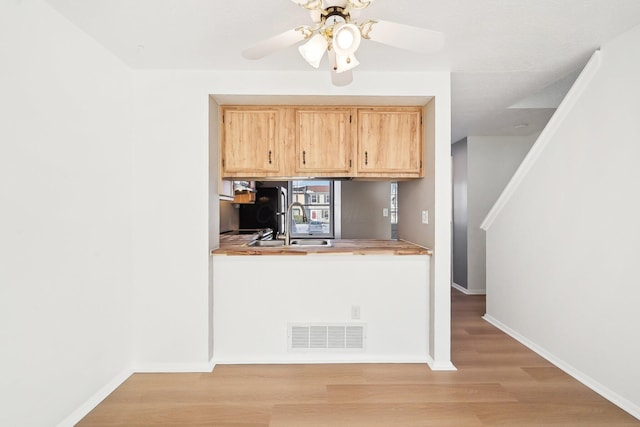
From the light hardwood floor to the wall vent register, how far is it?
152 millimetres

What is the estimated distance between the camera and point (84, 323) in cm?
198

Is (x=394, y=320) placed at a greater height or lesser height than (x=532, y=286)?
lesser

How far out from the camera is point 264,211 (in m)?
4.95

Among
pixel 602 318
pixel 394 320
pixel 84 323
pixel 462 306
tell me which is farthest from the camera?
pixel 462 306

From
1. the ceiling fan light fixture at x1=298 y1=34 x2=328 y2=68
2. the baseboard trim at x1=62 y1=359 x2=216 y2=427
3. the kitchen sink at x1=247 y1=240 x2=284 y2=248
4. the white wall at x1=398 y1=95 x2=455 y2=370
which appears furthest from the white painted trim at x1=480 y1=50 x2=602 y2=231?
the baseboard trim at x1=62 y1=359 x2=216 y2=427

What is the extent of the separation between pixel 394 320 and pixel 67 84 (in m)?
2.73

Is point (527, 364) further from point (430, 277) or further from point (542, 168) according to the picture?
point (542, 168)

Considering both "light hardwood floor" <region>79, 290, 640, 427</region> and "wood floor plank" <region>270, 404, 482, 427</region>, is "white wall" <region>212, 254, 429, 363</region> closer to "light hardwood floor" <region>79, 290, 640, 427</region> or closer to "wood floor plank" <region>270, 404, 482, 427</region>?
"light hardwood floor" <region>79, 290, 640, 427</region>

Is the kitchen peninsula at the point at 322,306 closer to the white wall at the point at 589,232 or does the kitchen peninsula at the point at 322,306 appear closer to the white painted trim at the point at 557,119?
the white wall at the point at 589,232

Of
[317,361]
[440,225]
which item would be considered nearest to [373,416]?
[317,361]

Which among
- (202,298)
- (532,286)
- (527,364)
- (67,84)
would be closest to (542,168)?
(532,286)

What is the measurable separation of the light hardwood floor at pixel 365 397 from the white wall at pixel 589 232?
255 mm

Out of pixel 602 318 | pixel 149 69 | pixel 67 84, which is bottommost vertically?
pixel 602 318

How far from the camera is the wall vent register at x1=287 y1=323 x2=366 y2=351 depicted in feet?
8.49
